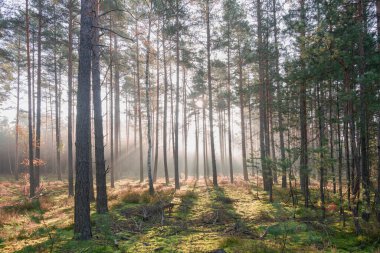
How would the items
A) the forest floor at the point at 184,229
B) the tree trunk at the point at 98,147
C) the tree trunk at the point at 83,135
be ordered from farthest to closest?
the tree trunk at the point at 98,147, the tree trunk at the point at 83,135, the forest floor at the point at 184,229

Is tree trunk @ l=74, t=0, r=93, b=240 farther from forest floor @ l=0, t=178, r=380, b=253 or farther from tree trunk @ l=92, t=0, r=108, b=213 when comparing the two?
tree trunk @ l=92, t=0, r=108, b=213

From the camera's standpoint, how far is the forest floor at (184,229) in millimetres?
6203

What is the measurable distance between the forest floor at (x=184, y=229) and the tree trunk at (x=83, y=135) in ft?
1.80

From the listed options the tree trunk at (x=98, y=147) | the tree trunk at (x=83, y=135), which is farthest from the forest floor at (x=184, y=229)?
the tree trunk at (x=98, y=147)

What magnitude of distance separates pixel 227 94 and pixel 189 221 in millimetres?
14749

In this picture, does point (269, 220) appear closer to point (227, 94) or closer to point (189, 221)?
point (189, 221)

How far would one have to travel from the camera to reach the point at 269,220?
9.42 metres

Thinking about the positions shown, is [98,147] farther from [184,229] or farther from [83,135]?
[184,229]

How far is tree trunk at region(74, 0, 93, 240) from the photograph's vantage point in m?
6.75

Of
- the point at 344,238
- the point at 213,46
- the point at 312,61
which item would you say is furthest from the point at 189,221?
the point at 213,46

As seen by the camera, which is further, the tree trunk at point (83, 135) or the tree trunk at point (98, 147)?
the tree trunk at point (98, 147)

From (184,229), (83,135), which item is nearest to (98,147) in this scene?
(83,135)

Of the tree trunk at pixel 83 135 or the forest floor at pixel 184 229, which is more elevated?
the tree trunk at pixel 83 135

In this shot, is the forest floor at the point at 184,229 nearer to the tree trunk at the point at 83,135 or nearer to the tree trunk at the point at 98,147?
the tree trunk at the point at 83,135
